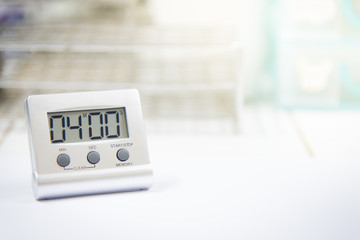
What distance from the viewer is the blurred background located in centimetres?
267

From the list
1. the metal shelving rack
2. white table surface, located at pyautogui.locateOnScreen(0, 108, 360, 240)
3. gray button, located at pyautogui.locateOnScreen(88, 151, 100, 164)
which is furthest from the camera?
the metal shelving rack

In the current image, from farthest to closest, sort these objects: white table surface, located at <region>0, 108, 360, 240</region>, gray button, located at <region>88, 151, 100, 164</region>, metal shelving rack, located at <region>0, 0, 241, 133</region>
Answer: metal shelving rack, located at <region>0, 0, 241, 133</region> → gray button, located at <region>88, 151, 100, 164</region> → white table surface, located at <region>0, 108, 360, 240</region>

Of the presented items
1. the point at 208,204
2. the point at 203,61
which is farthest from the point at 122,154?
the point at 203,61

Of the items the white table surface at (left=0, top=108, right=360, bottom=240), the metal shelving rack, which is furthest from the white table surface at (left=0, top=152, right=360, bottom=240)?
the metal shelving rack

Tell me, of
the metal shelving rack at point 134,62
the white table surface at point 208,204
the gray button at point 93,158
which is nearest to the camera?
the white table surface at point 208,204

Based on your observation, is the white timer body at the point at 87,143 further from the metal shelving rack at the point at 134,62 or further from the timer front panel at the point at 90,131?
the metal shelving rack at the point at 134,62

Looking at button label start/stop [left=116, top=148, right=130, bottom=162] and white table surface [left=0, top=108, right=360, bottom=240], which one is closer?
white table surface [left=0, top=108, right=360, bottom=240]

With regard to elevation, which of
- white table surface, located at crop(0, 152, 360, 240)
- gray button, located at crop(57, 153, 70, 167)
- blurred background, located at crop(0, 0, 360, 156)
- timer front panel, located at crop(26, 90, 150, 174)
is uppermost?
blurred background, located at crop(0, 0, 360, 156)

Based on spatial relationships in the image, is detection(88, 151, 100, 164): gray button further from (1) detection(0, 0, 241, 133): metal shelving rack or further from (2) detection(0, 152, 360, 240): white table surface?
(1) detection(0, 0, 241, 133): metal shelving rack

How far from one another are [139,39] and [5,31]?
30.8 inches

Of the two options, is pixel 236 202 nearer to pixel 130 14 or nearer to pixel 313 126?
pixel 313 126

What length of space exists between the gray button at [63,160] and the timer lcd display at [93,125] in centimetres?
3

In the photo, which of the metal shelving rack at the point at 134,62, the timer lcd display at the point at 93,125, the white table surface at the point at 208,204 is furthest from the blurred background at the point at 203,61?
the timer lcd display at the point at 93,125

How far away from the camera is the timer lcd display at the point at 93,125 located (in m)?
0.80
